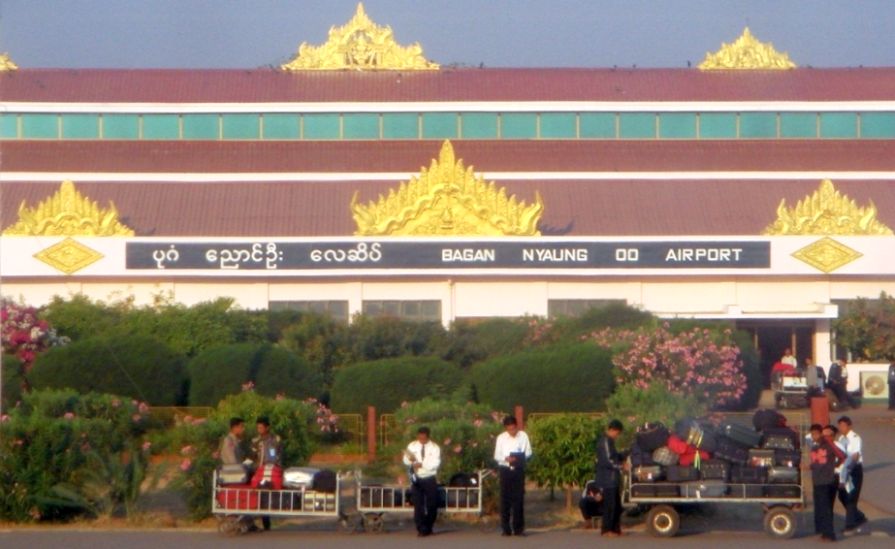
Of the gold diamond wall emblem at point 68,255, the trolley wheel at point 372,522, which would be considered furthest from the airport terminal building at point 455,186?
the trolley wheel at point 372,522

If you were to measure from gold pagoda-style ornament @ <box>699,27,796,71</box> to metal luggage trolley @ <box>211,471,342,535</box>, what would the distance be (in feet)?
123

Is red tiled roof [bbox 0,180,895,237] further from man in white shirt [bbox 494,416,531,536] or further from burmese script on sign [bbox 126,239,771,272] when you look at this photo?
man in white shirt [bbox 494,416,531,536]

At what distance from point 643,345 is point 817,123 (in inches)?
891

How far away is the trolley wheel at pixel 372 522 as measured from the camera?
17.3m

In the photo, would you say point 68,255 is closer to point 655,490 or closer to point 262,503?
point 262,503

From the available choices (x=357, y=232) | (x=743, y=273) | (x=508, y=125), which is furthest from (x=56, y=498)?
(x=508, y=125)

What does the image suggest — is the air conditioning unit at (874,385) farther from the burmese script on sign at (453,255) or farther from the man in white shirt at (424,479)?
the man in white shirt at (424,479)

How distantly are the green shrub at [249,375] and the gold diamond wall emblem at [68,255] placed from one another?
528 inches

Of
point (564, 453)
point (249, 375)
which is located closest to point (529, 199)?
point (249, 375)

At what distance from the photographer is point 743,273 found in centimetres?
4150

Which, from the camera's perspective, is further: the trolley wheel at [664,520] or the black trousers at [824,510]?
the trolley wheel at [664,520]

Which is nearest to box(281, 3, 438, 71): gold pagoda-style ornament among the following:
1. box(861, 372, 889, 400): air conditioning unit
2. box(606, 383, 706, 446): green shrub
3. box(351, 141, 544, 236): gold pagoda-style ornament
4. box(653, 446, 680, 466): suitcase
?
box(351, 141, 544, 236): gold pagoda-style ornament

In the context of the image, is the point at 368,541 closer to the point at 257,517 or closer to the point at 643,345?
the point at 257,517

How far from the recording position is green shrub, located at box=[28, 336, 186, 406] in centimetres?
2800
